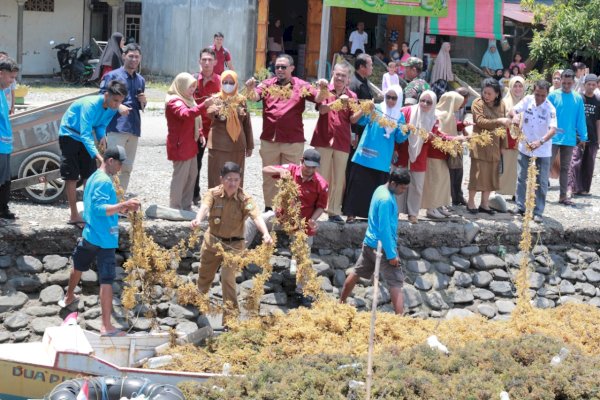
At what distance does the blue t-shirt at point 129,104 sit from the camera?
11516 mm

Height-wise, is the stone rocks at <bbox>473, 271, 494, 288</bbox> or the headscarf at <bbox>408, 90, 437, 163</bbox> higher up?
the headscarf at <bbox>408, 90, 437, 163</bbox>

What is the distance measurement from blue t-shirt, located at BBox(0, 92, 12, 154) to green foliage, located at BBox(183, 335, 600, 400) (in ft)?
12.8

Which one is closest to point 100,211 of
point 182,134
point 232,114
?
point 182,134

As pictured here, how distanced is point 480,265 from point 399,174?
3.15 m

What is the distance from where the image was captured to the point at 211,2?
78.3 ft

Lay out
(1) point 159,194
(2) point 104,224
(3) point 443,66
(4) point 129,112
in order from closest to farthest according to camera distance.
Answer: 1. (2) point 104,224
2. (4) point 129,112
3. (1) point 159,194
4. (3) point 443,66

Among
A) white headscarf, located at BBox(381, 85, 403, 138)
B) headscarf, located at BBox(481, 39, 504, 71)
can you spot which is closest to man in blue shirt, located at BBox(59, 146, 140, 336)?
white headscarf, located at BBox(381, 85, 403, 138)

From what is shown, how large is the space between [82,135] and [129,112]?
39.5 inches

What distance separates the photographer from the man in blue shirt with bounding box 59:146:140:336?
9.43 m

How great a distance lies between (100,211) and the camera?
9.46m

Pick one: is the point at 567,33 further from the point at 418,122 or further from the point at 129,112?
the point at 129,112

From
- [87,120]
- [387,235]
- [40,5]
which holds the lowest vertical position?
[387,235]

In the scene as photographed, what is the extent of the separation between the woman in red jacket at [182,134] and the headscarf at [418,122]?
261 cm

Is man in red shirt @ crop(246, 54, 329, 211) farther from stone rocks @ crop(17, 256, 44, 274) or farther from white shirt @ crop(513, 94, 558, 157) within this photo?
white shirt @ crop(513, 94, 558, 157)
